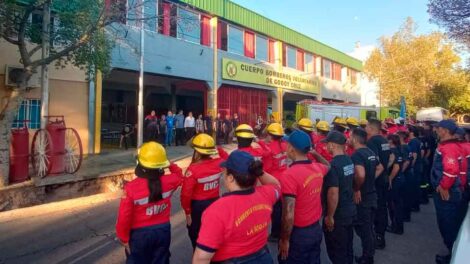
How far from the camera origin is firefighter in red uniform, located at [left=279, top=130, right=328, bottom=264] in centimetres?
303

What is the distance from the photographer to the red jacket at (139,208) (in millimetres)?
3016

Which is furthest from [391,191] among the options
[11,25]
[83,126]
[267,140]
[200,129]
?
[200,129]

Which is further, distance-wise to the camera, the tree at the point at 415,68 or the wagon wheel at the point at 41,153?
the tree at the point at 415,68

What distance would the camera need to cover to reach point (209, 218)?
2121mm

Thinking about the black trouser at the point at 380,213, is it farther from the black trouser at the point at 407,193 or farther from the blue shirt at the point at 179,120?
the blue shirt at the point at 179,120

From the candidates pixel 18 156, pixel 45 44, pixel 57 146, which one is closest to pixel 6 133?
pixel 18 156

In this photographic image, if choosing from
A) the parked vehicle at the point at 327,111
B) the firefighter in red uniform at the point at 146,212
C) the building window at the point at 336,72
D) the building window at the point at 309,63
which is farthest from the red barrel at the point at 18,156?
the building window at the point at 336,72

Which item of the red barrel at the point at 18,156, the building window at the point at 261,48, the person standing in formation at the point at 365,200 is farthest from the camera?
the building window at the point at 261,48

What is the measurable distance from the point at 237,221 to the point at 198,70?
16682mm

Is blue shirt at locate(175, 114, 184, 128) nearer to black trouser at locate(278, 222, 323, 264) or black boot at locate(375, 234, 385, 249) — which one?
black boot at locate(375, 234, 385, 249)

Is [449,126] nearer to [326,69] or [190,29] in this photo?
[190,29]

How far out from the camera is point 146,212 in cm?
314

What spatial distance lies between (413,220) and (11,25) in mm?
10042

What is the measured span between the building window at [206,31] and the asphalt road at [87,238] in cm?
1283
